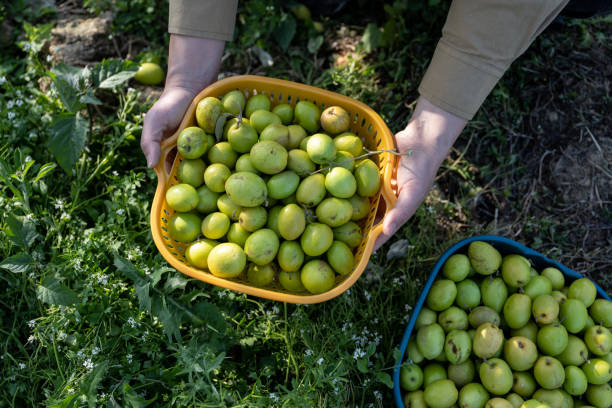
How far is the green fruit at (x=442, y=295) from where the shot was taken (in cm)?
298

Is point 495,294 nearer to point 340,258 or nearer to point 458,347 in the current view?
point 458,347

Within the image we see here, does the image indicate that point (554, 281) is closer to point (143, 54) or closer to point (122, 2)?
point (143, 54)

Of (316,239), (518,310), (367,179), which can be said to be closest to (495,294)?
(518,310)

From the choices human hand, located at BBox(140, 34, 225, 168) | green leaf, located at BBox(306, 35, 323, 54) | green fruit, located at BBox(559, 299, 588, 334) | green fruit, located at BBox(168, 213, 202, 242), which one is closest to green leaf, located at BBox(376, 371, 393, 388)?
green fruit, located at BBox(559, 299, 588, 334)

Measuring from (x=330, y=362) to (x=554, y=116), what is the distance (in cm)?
305

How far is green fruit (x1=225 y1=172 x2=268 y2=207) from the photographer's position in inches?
102

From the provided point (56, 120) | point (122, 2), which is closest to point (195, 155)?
point (56, 120)

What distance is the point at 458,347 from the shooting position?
281cm

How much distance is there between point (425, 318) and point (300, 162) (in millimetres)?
1339

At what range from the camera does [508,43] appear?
A: 2646mm

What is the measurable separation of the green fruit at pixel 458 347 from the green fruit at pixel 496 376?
0.41 feet

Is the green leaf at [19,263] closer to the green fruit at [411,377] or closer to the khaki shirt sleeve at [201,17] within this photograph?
the khaki shirt sleeve at [201,17]

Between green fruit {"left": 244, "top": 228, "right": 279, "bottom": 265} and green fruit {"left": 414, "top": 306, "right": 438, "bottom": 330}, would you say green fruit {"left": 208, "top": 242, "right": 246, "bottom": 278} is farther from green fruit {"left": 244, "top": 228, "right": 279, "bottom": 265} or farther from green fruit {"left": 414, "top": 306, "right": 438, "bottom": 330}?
green fruit {"left": 414, "top": 306, "right": 438, "bottom": 330}

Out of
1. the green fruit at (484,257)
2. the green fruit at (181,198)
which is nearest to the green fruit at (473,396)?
the green fruit at (484,257)
